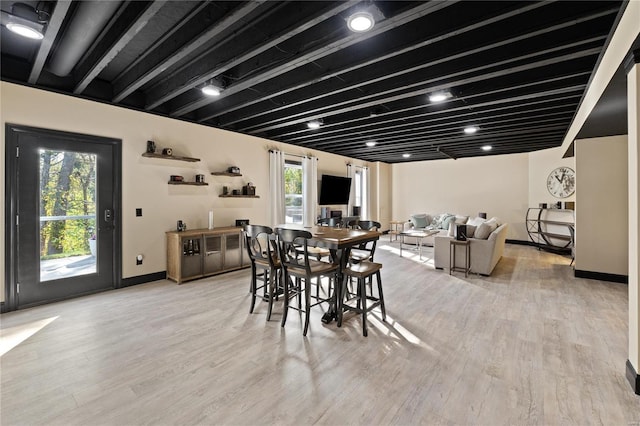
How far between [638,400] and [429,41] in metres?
2.95

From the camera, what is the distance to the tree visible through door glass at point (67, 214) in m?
3.52

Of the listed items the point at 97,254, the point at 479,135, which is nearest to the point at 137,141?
the point at 97,254

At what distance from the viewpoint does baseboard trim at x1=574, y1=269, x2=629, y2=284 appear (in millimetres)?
4480

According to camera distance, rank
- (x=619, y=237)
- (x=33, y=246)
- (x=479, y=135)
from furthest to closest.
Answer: (x=479, y=135)
(x=619, y=237)
(x=33, y=246)

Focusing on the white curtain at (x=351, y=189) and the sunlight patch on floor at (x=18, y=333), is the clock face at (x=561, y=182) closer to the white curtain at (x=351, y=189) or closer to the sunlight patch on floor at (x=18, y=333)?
the white curtain at (x=351, y=189)

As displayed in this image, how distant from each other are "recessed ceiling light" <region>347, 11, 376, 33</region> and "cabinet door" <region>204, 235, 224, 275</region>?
3748 millimetres

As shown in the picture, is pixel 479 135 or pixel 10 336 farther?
pixel 479 135

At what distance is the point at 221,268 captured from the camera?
4898 mm

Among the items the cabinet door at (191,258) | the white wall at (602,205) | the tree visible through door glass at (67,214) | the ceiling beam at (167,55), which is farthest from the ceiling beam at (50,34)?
the white wall at (602,205)

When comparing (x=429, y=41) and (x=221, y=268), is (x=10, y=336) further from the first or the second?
(x=429, y=41)

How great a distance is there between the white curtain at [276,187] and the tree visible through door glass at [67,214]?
306 centimetres

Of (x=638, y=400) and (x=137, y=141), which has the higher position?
(x=137, y=141)

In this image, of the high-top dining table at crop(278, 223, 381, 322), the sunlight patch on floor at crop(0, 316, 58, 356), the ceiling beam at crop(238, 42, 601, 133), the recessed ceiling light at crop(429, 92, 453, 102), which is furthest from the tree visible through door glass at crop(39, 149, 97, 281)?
the recessed ceiling light at crop(429, 92, 453, 102)

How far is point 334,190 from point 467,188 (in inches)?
174
